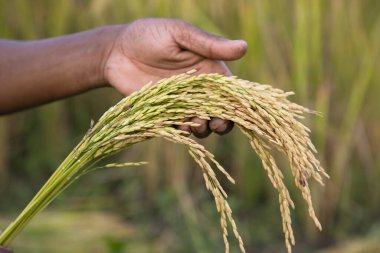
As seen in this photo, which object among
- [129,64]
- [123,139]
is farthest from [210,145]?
[123,139]

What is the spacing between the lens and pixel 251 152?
5215 millimetres

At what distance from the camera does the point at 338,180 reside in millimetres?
4980

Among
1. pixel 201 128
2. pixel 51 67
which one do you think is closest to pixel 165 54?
pixel 201 128

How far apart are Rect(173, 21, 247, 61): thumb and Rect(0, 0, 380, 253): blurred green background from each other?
2.47 metres

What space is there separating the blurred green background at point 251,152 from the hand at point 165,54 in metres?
2.26

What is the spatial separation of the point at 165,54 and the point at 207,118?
1.65 feet

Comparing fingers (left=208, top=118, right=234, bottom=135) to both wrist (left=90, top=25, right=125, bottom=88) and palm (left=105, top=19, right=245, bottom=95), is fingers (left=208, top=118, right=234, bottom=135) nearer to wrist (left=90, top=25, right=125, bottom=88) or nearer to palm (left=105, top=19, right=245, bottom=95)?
palm (left=105, top=19, right=245, bottom=95)

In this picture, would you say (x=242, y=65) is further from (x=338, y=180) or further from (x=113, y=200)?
(x=113, y=200)

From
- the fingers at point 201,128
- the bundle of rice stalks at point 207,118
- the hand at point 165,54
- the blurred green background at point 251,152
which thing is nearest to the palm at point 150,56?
the hand at point 165,54

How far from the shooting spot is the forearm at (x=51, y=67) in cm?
254

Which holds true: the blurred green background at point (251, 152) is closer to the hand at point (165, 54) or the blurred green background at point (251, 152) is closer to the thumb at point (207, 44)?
the hand at point (165, 54)

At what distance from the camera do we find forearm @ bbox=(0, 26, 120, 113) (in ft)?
8.35

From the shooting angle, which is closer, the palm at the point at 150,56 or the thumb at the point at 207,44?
the thumb at the point at 207,44

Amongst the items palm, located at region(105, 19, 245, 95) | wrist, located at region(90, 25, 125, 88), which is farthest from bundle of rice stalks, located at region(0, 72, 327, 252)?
wrist, located at region(90, 25, 125, 88)
